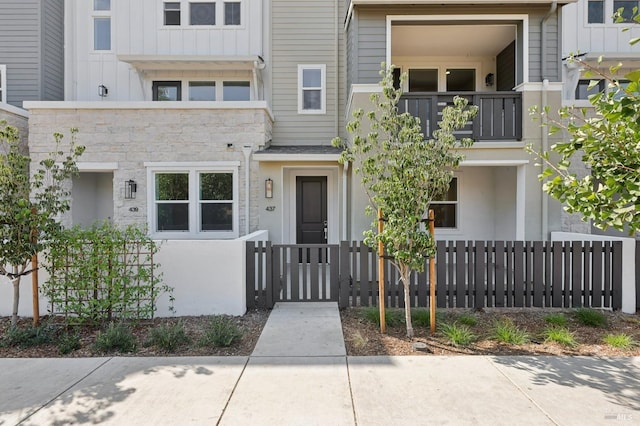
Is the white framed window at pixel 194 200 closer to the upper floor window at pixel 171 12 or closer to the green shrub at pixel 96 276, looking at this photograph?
the green shrub at pixel 96 276

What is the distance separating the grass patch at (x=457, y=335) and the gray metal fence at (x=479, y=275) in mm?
988

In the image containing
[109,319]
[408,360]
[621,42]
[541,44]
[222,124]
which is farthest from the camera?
[621,42]

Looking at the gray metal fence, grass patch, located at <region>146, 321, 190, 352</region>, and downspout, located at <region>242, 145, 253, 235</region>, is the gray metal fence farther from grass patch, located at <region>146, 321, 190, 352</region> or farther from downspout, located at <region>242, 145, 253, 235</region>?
downspout, located at <region>242, 145, 253, 235</region>

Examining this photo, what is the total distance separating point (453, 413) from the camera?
322 cm

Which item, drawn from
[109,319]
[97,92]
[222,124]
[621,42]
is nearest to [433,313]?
[109,319]

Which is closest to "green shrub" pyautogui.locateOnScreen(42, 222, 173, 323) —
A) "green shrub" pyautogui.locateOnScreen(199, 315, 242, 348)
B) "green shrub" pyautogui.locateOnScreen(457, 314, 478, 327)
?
"green shrub" pyautogui.locateOnScreen(199, 315, 242, 348)

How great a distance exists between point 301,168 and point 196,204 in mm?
2940

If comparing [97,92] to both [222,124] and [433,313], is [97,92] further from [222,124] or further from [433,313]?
[433,313]

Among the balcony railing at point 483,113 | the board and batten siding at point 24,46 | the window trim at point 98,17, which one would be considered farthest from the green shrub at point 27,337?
the window trim at point 98,17

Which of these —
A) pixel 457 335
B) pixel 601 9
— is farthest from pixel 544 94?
pixel 457 335

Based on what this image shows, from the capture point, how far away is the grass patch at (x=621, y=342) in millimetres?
4594

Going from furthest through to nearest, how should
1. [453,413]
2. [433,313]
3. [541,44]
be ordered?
[541,44] < [433,313] < [453,413]

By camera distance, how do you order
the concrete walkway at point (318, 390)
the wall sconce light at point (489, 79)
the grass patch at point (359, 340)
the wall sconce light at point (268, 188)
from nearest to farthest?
the concrete walkway at point (318, 390) → the grass patch at point (359, 340) → the wall sconce light at point (268, 188) → the wall sconce light at point (489, 79)

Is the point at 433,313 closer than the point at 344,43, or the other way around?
the point at 433,313
